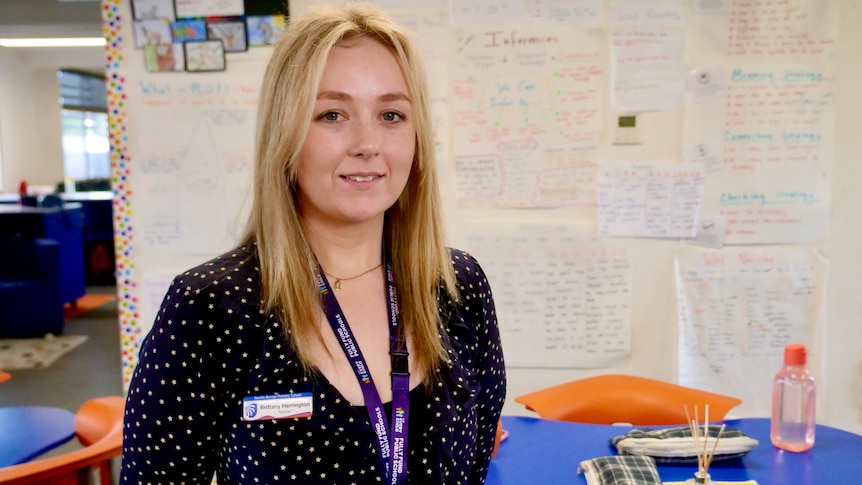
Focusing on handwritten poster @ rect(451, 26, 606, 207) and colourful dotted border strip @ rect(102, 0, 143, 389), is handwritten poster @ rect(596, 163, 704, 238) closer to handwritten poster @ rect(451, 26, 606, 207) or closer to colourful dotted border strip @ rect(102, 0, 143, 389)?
handwritten poster @ rect(451, 26, 606, 207)

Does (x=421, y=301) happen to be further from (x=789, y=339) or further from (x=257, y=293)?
(x=789, y=339)

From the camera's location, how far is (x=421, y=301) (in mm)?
1202

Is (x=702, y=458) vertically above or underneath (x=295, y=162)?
underneath

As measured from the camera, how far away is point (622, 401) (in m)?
2.25

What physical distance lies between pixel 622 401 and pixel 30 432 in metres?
1.87

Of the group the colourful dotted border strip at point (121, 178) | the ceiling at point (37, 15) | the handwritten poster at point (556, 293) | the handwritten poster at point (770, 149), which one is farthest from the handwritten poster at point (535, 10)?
the ceiling at point (37, 15)

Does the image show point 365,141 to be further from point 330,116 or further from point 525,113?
point 525,113

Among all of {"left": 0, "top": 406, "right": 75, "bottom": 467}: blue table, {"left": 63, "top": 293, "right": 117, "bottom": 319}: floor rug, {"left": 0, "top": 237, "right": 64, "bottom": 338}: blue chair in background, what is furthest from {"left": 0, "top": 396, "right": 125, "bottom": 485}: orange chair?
{"left": 63, "top": 293, "right": 117, "bottom": 319}: floor rug

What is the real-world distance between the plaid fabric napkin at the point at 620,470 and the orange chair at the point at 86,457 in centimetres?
125

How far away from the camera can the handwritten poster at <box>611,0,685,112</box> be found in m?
2.73

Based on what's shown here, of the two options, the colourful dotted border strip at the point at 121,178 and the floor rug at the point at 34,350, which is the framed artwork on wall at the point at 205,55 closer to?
the colourful dotted border strip at the point at 121,178

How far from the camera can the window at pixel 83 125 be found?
406 inches

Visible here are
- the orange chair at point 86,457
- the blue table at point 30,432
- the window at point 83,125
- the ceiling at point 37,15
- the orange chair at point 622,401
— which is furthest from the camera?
the window at point 83,125

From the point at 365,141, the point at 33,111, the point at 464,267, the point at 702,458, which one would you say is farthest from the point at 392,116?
the point at 33,111
